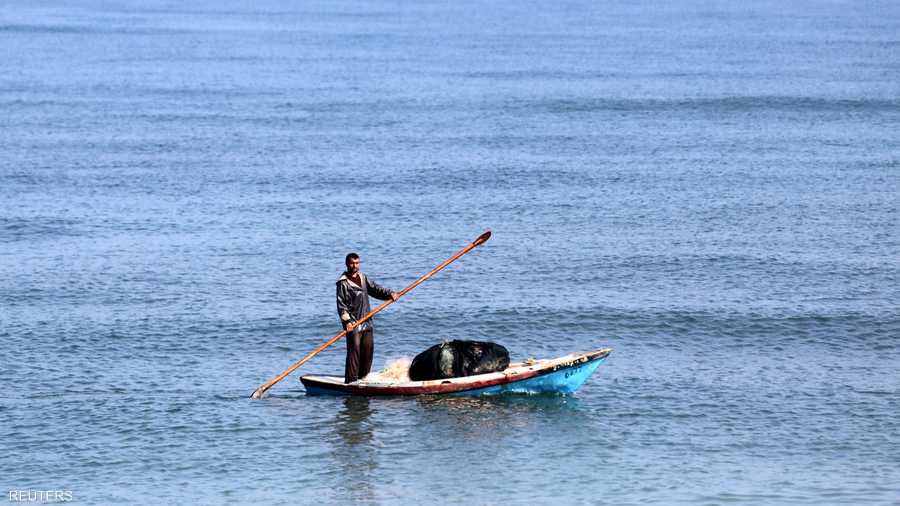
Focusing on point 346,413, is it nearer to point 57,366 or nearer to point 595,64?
point 57,366

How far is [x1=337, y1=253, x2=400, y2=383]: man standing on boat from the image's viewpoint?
21.8 metres

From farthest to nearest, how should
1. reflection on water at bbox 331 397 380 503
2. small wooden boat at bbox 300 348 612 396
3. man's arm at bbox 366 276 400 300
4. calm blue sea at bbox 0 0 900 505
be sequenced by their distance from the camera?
1. man's arm at bbox 366 276 400 300
2. small wooden boat at bbox 300 348 612 396
3. calm blue sea at bbox 0 0 900 505
4. reflection on water at bbox 331 397 380 503

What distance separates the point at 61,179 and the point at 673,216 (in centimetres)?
2023

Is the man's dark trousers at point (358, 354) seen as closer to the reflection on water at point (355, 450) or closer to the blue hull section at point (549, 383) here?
the reflection on water at point (355, 450)

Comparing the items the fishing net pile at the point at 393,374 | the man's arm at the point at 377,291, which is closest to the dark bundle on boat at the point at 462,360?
the fishing net pile at the point at 393,374

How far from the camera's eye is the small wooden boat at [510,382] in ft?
71.3

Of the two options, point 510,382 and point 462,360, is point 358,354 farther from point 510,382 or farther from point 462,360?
point 510,382

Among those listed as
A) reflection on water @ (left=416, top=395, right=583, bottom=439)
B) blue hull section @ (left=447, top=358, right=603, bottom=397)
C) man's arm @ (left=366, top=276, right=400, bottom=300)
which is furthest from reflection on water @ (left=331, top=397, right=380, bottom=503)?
man's arm @ (left=366, top=276, right=400, bottom=300)

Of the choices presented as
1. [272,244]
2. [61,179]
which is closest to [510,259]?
[272,244]

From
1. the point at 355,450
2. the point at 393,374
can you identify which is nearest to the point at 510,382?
the point at 393,374

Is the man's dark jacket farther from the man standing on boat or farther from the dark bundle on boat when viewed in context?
the dark bundle on boat

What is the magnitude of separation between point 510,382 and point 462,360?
32.6 inches

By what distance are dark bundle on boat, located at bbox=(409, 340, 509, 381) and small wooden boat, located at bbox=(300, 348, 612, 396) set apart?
0.14 metres

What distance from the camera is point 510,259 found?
3462cm
